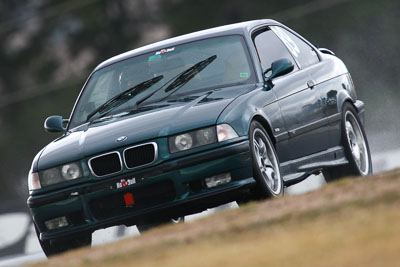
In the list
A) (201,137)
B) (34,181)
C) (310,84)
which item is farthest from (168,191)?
(310,84)

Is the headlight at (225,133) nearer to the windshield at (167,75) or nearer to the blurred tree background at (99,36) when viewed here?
the windshield at (167,75)

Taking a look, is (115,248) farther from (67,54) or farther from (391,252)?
(67,54)

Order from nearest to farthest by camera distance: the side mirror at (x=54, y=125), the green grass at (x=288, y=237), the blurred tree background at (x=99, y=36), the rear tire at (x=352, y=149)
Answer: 1. the green grass at (x=288, y=237)
2. the side mirror at (x=54, y=125)
3. the rear tire at (x=352, y=149)
4. the blurred tree background at (x=99, y=36)

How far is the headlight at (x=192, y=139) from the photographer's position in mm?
7949

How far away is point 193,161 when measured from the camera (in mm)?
7883

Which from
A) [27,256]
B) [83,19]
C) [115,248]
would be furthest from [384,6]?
[115,248]

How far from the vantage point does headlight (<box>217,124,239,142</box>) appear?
7.93m

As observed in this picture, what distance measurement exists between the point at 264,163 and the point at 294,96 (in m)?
1.24

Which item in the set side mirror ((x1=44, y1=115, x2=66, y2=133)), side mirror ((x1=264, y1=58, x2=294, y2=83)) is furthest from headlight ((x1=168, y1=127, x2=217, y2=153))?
side mirror ((x1=44, y1=115, x2=66, y2=133))

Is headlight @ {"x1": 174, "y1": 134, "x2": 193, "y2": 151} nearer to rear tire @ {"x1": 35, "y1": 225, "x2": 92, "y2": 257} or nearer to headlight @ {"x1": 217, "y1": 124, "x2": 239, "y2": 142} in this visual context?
headlight @ {"x1": 217, "y1": 124, "x2": 239, "y2": 142}

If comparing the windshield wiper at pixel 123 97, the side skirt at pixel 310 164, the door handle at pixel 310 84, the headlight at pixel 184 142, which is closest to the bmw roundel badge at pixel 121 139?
the headlight at pixel 184 142

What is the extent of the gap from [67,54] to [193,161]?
17.5 m

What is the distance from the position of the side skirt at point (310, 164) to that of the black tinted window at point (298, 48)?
920mm

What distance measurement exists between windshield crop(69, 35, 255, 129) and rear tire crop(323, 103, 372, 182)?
1500 mm
